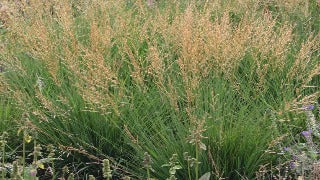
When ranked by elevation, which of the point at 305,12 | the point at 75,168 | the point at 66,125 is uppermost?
the point at 305,12

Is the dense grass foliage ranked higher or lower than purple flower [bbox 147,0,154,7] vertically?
lower

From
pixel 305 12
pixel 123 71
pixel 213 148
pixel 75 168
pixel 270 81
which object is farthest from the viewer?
pixel 305 12

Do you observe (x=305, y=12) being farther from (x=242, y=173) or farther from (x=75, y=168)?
(x=75, y=168)

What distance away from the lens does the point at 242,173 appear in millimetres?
2916

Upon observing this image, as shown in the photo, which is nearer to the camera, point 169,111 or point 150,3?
point 169,111

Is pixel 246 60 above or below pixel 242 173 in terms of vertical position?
above

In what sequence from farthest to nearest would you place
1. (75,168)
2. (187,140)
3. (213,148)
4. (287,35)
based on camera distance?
(287,35), (75,168), (213,148), (187,140)

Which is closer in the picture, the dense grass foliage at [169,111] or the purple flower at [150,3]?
the dense grass foliage at [169,111]

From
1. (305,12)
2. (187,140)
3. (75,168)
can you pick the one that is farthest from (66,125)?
(305,12)

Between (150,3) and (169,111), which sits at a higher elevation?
(150,3)

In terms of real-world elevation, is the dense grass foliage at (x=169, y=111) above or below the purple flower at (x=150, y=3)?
below

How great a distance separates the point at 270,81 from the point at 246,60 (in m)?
0.22

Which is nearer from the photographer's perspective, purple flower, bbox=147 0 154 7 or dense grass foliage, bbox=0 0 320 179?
dense grass foliage, bbox=0 0 320 179

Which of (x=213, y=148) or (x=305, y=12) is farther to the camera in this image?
(x=305, y=12)
